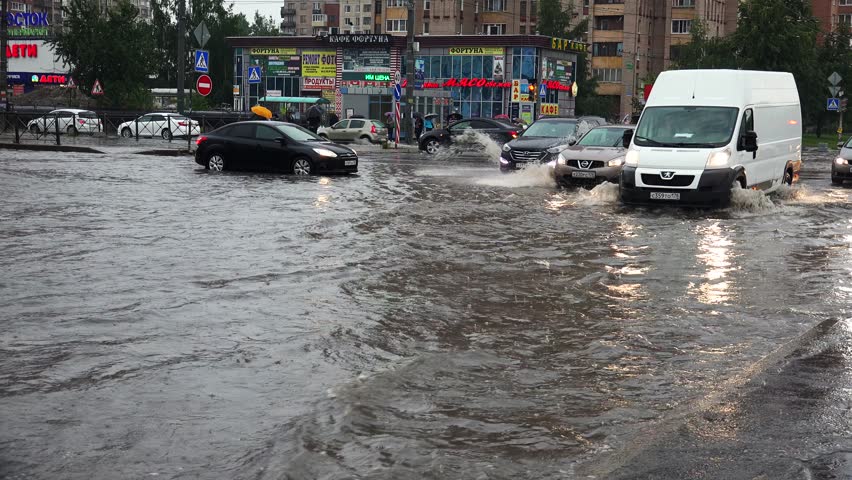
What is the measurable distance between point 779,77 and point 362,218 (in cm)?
1029

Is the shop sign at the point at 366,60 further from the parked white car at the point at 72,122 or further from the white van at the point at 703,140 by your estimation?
the white van at the point at 703,140

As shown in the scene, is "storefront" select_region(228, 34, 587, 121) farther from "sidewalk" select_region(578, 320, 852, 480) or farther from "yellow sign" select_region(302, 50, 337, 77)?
"sidewalk" select_region(578, 320, 852, 480)

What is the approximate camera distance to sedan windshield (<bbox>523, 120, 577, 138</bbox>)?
94.2 ft

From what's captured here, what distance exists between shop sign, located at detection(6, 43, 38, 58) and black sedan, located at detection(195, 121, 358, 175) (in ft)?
210

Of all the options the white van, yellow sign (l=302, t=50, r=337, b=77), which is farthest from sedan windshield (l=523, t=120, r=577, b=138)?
yellow sign (l=302, t=50, r=337, b=77)

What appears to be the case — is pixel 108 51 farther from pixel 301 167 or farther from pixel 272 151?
pixel 301 167

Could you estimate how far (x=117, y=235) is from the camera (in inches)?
559

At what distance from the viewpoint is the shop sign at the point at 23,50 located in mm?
85312

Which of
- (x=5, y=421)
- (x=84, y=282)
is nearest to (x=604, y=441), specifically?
(x=5, y=421)

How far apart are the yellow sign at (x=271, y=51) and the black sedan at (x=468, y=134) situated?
137ft

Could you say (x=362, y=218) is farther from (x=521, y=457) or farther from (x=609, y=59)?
(x=609, y=59)

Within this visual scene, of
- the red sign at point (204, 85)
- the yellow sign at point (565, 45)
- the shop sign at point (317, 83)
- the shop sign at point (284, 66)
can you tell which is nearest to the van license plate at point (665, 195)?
the red sign at point (204, 85)

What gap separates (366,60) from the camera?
3120 inches

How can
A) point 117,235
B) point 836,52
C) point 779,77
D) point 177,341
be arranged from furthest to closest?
point 836,52 → point 779,77 → point 117,235 → point 177,341
